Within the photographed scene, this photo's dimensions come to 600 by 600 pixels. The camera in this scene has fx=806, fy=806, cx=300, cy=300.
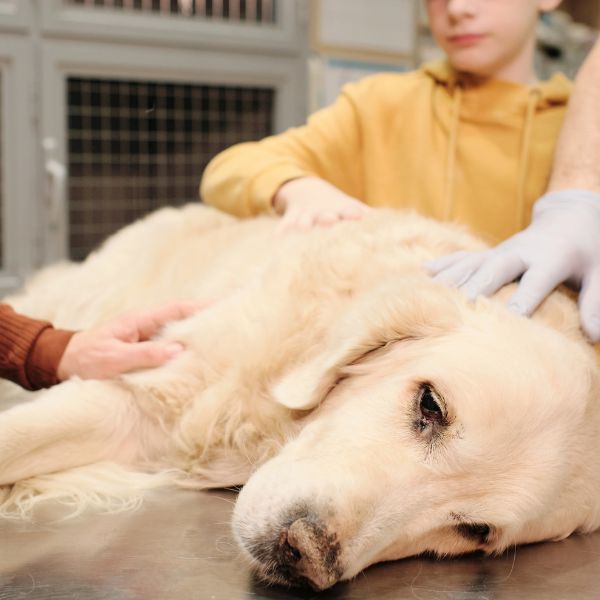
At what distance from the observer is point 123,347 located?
52.7 inches

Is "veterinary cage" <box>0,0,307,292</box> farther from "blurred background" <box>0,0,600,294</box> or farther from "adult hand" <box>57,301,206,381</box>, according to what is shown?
"adult hand" <box>57,301,206,381</box>

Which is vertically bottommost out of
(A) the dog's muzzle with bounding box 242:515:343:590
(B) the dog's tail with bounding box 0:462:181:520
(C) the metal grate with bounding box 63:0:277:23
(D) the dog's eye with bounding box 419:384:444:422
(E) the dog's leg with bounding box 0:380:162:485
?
(B) the dog's tail with bounding box 0:462:181:520

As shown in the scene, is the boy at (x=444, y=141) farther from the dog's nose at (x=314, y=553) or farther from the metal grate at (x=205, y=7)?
the metal grate at (x=205, y=7)

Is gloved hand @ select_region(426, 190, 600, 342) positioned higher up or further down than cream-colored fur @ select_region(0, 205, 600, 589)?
higher up

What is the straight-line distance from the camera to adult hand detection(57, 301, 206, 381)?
1.33 m

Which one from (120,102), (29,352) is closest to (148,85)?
(120,102)

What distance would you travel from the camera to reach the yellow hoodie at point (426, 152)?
1.83 m

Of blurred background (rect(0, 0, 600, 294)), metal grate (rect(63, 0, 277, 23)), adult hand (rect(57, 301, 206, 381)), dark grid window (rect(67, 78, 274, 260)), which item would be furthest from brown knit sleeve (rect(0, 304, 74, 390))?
metal grate (rect(63, 0, 277, 23))

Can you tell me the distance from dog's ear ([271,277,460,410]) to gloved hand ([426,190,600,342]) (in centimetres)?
7

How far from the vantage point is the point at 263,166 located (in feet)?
5.87

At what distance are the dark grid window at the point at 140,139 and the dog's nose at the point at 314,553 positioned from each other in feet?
8.24

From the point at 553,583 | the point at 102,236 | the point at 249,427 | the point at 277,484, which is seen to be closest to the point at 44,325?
the point at 249,427

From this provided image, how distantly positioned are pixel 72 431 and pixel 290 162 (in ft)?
2.73

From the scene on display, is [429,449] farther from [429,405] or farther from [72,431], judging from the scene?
[72,431]
